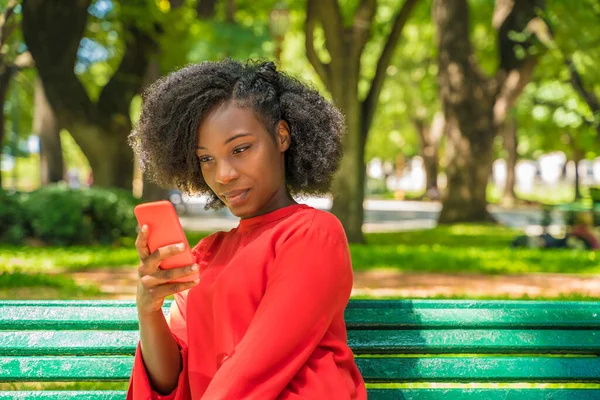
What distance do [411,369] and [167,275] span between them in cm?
104

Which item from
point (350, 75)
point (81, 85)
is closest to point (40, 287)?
point (350, 75)

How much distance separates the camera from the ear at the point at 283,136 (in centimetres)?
227

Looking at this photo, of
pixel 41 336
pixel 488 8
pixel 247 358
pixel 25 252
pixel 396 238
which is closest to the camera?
pixel 247 358

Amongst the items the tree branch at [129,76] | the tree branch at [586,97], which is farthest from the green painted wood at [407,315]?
the tree branch at [129,76]

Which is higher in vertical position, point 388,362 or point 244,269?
point 244,269

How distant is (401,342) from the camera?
2.71 m

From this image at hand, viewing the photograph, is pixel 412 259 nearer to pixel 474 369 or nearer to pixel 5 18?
pixel 5 18

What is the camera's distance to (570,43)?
523 inches

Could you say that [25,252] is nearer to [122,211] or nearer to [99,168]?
[122,211]

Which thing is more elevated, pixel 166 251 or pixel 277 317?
pixel 166 251

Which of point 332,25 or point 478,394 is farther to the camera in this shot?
point 332,25

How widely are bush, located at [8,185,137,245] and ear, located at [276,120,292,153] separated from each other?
11115 millimetres

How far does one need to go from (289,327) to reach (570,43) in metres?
12.4

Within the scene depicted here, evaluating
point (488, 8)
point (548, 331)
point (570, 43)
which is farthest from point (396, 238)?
point (548, 331)
